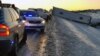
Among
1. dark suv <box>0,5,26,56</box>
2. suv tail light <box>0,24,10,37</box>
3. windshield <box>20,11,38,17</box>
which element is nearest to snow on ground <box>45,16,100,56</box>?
windshield <box>20,11,38,17</box>

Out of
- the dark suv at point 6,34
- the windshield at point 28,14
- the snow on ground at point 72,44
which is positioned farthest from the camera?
the windshield at point 28,14

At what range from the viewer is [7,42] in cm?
1205

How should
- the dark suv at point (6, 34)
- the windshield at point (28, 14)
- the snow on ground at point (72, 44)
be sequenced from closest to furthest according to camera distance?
the dark suv at point (6, 34), the snow on ground at point (72, 44), the windshield at point (28, 14)

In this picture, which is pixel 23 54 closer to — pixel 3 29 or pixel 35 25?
pixel 3 29

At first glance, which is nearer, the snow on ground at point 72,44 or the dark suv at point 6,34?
the dark suv at point 6,34

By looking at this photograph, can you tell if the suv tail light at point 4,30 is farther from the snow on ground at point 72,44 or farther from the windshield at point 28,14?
the windshield at point 28,14

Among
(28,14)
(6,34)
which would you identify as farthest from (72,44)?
(28,14)

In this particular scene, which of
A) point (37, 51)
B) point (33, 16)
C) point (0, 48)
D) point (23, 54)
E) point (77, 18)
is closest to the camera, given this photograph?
point (0, 48)

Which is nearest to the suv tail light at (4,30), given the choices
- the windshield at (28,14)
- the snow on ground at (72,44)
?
the snow on ground at (72,44)

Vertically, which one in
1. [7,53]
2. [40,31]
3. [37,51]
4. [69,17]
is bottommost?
[69,17]

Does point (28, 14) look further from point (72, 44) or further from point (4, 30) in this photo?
point (4, 30)

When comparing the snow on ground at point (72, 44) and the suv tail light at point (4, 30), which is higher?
the suv tail light at point (4, 30)

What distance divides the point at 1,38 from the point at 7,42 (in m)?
0.21

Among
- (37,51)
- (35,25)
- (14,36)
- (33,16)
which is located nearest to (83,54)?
(37,51)
